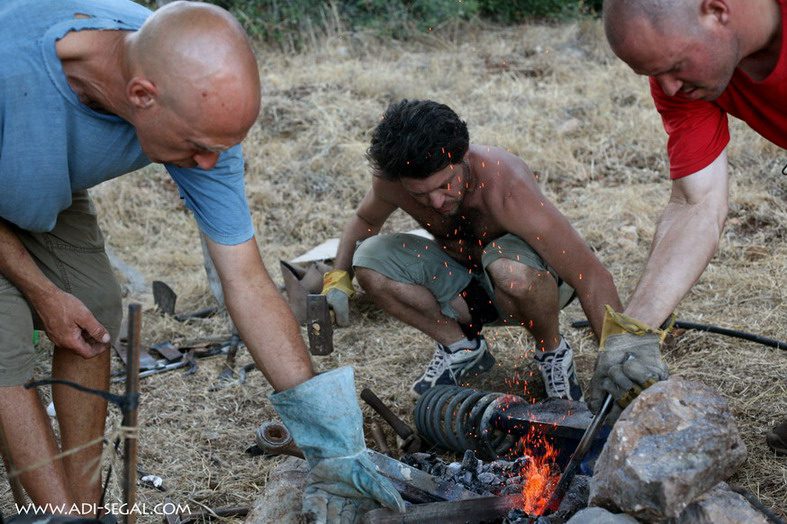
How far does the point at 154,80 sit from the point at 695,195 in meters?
1.98

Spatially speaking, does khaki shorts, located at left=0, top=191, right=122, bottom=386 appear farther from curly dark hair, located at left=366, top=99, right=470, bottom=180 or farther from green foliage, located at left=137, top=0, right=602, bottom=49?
green foliage, located at left=137, top=0, right=602, bottom=49

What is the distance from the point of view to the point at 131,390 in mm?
1876

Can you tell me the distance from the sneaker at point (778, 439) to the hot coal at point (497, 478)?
3.10ft

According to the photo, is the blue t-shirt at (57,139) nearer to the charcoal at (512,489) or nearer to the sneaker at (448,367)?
the charcoal at (512,489)

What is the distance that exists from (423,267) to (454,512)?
1.85 m

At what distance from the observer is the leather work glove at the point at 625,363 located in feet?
8.86

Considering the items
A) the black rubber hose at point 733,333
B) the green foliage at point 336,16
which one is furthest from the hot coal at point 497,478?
the green foliage at point 336,16

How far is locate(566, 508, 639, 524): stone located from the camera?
226cm

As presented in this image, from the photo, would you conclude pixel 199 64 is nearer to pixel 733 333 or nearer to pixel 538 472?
pixel 538 472

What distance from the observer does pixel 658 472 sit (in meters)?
2.23

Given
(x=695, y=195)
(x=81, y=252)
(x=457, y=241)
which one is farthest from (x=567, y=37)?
(x=81, y=252)

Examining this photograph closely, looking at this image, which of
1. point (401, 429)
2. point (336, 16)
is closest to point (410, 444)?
point (401, 429)

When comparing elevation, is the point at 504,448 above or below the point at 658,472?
below

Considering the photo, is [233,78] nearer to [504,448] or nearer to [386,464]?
[386,464]
